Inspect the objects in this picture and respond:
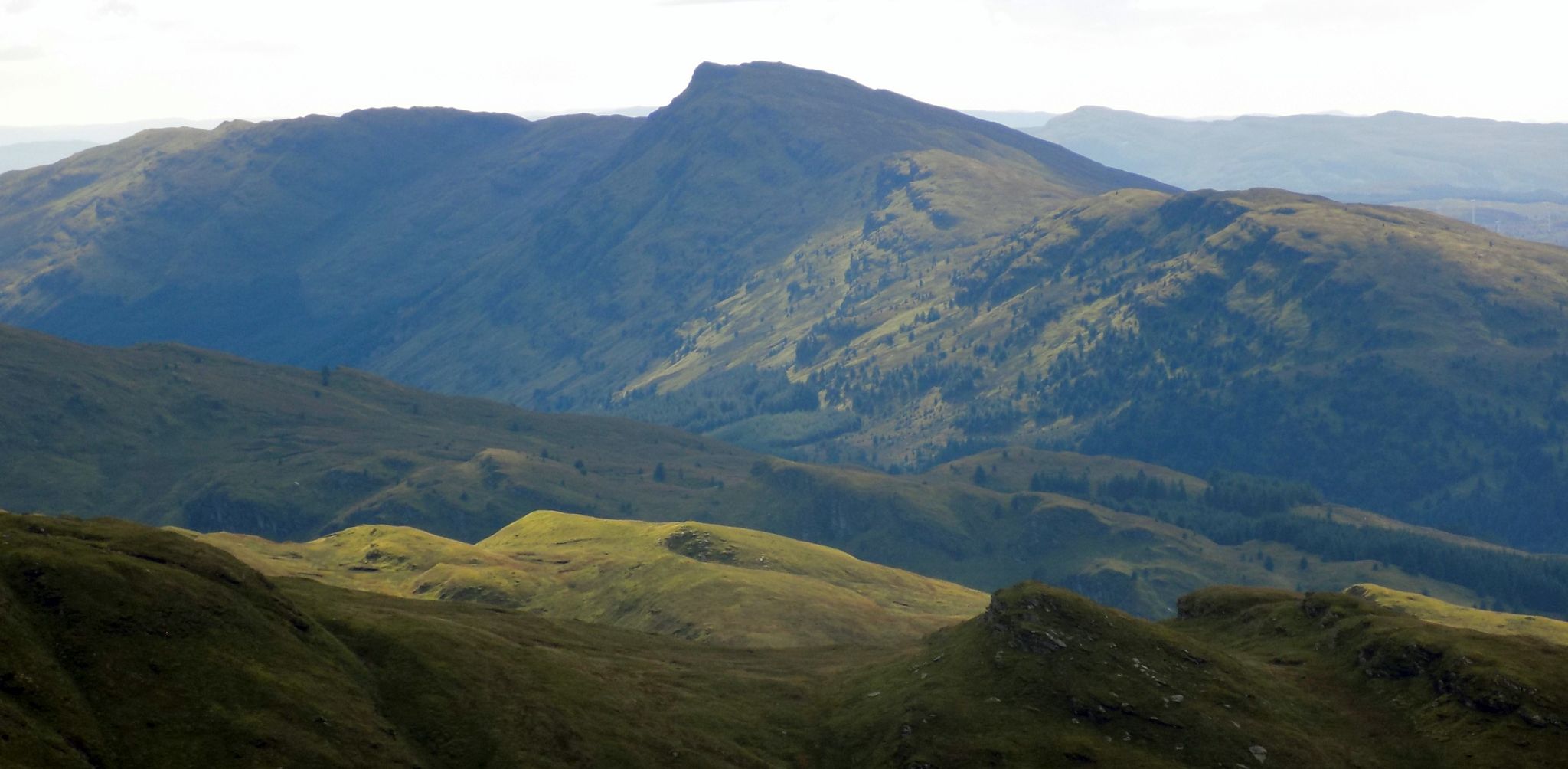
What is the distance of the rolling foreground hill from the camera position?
410ft

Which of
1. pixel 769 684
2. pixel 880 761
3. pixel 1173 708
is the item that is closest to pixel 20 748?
pixel 880 761

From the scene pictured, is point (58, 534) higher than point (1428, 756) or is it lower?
higher

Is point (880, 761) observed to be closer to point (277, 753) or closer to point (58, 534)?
point (277, 753)

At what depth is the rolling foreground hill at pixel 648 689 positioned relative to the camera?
410ft

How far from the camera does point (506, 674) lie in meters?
158

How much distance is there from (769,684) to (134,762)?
90.8 metres

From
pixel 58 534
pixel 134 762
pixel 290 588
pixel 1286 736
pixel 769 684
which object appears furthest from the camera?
pixel 769 684

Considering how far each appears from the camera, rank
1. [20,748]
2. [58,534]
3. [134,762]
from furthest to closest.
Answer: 1. [58,534]
2. [134,762]
3. [20,748]

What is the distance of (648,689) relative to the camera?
174000 mm

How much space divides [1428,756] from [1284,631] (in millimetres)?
43284

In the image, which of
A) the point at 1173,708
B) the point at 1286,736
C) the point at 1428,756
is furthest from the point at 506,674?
the point at 1428,756

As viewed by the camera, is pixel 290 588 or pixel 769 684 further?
pixel 769 684

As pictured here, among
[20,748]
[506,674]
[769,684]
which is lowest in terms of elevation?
[769,684]

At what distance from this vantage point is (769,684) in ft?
626
